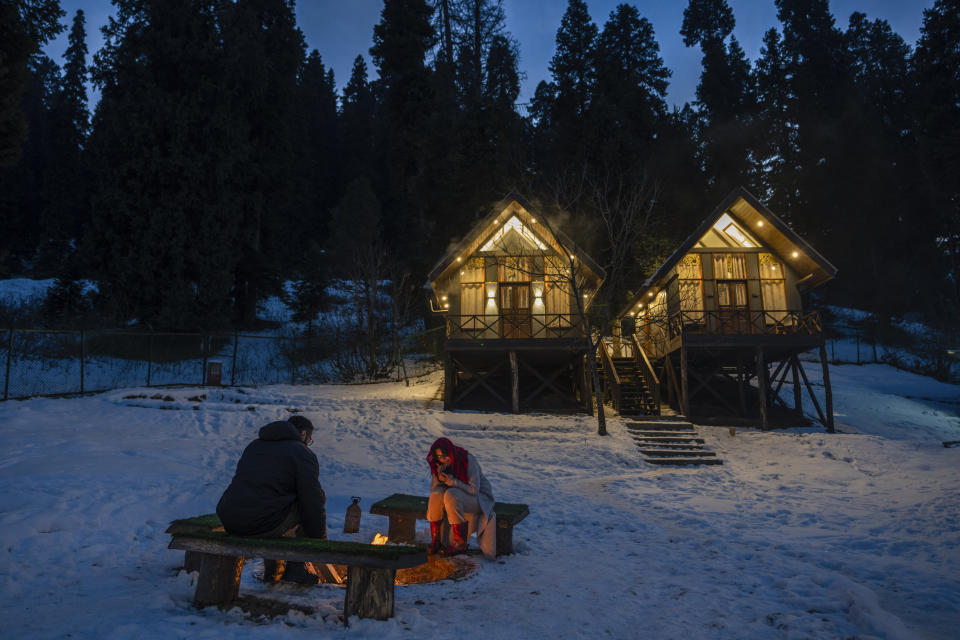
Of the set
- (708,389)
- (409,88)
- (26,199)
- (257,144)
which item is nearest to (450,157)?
(409,88)

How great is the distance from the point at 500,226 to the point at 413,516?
49.7ft

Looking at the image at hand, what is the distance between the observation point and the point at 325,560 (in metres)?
3.45

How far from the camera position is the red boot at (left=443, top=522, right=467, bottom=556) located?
5.36 m

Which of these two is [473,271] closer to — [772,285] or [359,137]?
[772,285]

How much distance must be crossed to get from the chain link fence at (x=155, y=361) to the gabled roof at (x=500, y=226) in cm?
701

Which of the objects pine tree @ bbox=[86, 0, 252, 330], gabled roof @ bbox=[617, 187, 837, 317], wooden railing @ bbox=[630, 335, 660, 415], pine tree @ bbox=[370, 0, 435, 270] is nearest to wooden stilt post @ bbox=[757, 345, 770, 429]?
wooden railing @ bbox=[630, 335, 660, 415]

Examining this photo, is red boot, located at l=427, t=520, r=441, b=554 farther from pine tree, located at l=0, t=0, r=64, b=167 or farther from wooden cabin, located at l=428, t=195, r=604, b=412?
wooden cabin, located at l=428, t=195, r=604, b=412

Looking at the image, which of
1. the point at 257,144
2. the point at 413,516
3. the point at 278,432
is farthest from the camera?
the point at 257,144

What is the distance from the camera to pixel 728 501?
8867mm

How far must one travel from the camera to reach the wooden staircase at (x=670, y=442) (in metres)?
12.8

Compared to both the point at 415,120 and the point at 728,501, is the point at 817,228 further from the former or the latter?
the point at 728,501

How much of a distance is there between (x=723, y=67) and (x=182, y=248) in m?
43.8

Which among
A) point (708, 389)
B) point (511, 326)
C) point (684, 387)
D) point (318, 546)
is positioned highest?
point (511, 326)

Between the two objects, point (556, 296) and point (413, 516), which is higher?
point (556, 296)
